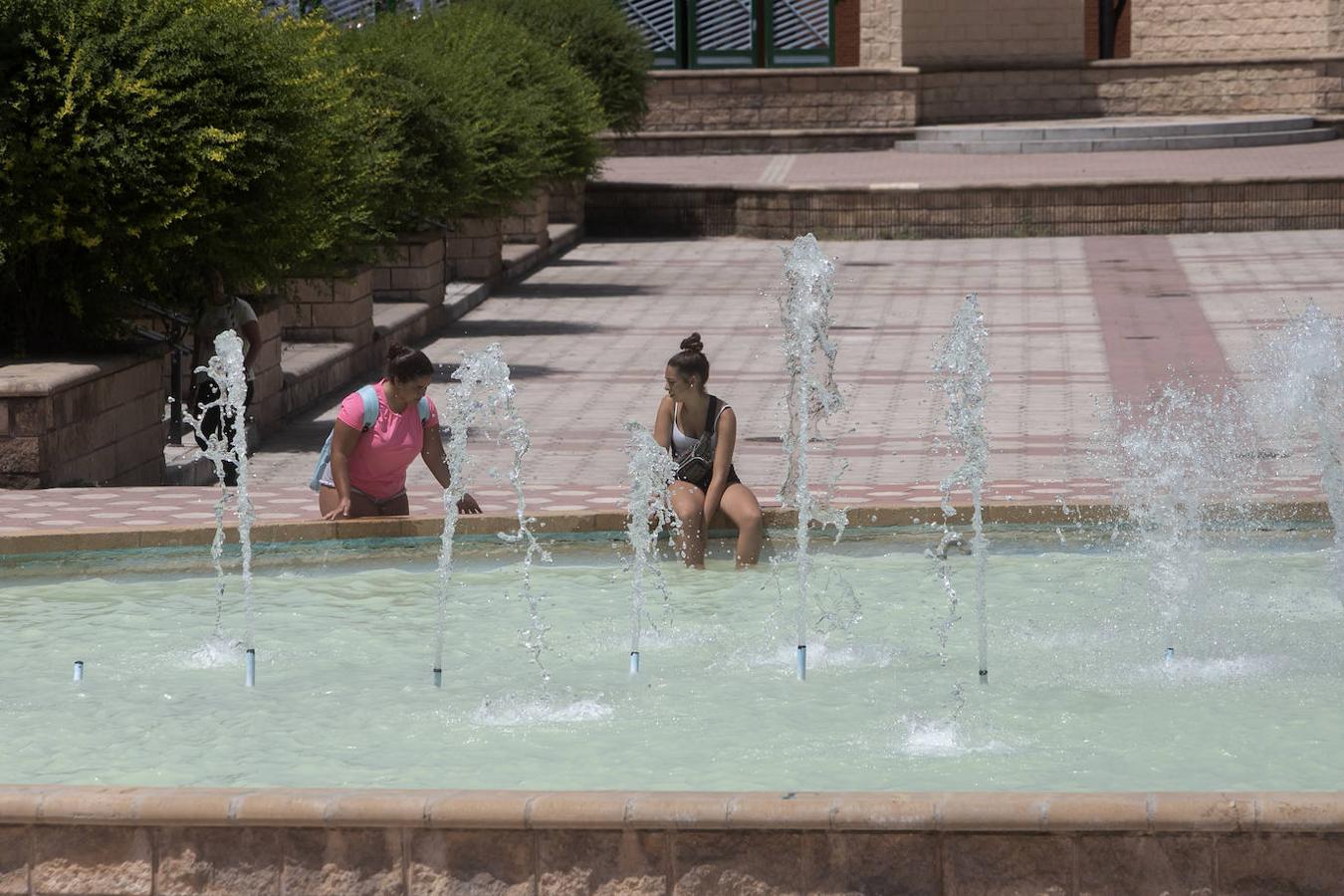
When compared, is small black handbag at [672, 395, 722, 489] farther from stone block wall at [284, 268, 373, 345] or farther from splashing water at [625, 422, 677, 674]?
stone block wall at [284, 268, 373, 345]

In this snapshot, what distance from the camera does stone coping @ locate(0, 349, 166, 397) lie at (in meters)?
10.0

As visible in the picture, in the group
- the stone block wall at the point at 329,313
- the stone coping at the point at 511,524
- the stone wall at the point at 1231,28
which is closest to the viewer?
the stone coping at the point at 511,524

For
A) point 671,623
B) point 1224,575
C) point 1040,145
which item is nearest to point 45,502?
point 671,623

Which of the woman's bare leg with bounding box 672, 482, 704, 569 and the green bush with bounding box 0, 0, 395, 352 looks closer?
the woman's bare leg with bounding box 672, 482, 704, 569

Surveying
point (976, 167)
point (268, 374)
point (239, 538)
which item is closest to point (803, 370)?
point (239, 538)

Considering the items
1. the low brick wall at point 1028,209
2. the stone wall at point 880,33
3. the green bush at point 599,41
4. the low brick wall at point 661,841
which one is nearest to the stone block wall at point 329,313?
the green bush at point 599,41

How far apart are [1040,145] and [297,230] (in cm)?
2039

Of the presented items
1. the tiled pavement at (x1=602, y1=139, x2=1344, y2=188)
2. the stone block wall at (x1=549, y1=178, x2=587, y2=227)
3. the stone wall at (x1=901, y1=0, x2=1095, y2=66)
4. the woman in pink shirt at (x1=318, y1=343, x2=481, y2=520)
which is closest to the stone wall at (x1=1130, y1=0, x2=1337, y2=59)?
the stone wall at (x1=901, y1=0, x2=1095, y2=66)

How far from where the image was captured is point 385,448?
336 inches

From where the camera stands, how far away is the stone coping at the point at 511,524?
816 centimetres

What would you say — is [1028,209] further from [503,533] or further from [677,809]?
[677,809]

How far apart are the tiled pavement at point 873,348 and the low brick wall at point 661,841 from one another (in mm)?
3991

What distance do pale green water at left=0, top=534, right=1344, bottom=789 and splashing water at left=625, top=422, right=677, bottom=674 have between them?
0.10 meters

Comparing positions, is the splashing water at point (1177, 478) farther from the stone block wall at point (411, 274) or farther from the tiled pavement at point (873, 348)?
the stone block wall at point (411, 274)
